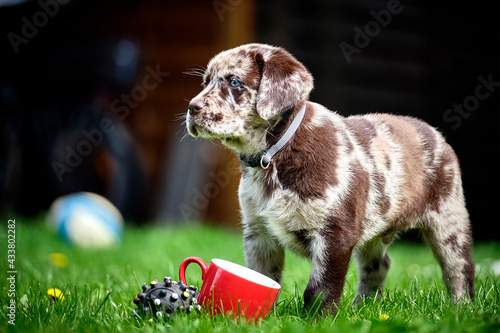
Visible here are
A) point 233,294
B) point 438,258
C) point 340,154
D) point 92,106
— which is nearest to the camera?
point 233,294

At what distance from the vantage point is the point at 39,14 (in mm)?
6574

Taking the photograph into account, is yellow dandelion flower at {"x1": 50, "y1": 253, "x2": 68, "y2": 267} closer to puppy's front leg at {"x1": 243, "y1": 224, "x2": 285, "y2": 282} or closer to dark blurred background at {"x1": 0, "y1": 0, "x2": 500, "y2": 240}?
dark blurred background at {"x1": 0, "y1": 0, "x2": 500, "y2": 240}

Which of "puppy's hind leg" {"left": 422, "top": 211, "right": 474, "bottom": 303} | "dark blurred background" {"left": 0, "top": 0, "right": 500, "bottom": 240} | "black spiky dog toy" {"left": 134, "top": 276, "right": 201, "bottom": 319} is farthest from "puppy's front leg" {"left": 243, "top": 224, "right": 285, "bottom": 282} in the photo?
"dark blurred background" {"left": 0, "top": 0, "right": 500, "bottom": 240}

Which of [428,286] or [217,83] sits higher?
[217,83]

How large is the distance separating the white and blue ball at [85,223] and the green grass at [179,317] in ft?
0.50

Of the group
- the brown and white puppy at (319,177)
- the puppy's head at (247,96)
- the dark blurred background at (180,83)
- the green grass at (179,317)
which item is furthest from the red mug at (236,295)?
the dark blurred background at (180,83)

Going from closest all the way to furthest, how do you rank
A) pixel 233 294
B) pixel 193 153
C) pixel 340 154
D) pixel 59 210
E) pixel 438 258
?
pixel 233 294
pixel 340 154
pixel 438 258
pixel 59 210
pixel 193 153

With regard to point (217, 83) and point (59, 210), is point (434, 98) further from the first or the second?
point (217, 83)

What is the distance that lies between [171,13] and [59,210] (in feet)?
10.2

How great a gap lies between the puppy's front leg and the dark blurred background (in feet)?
12.3

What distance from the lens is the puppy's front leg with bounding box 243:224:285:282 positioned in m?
2.86

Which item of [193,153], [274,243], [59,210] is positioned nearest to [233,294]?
[274,243]

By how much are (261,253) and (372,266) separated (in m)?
0.76

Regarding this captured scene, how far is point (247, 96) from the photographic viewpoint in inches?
110
